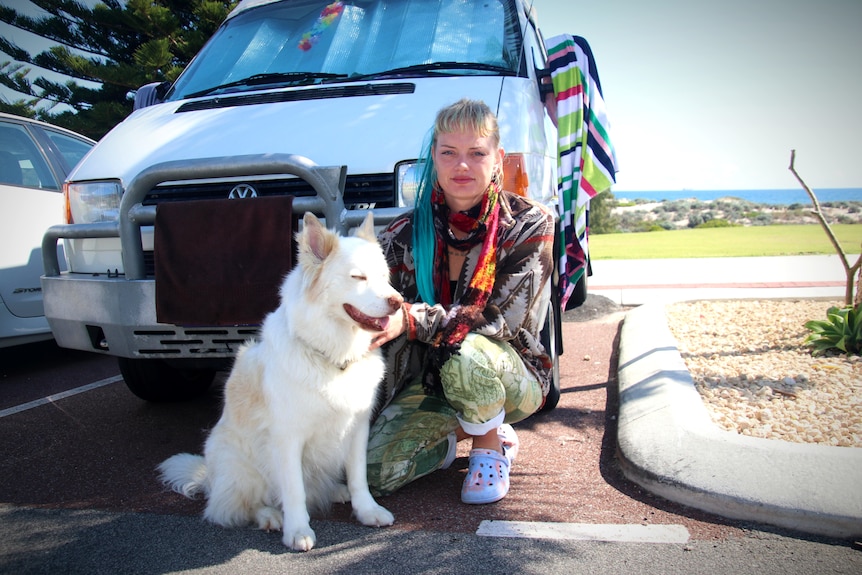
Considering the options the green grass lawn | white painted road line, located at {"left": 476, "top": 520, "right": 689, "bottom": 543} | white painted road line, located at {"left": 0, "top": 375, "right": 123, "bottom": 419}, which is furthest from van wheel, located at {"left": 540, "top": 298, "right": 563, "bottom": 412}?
the green grass lawn

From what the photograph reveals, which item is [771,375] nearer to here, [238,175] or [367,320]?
[367,320]

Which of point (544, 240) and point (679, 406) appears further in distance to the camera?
point (679, 406)

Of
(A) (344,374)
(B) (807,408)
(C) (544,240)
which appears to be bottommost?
(B) (807,408)

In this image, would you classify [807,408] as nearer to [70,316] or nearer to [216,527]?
[216,527]

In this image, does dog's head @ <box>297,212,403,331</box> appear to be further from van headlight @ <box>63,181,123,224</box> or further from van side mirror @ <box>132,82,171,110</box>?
van side mirror @ <box>132,82,171,110</box>

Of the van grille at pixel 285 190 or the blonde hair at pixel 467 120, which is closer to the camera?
the blonde hair at pixel 467 120

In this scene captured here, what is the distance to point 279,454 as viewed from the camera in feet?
8.65

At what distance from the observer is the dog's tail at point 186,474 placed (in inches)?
119

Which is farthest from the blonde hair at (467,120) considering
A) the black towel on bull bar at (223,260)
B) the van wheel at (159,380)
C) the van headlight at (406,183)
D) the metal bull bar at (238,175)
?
the van wheel at (159,380)

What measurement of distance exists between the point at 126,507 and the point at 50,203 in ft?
13.5

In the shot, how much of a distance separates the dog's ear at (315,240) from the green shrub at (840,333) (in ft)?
13.4

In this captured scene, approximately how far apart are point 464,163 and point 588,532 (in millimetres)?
1778

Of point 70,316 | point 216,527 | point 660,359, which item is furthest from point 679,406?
point 70,316

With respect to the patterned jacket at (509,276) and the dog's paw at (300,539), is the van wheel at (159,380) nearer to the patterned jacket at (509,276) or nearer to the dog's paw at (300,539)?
the patterned jacket at (509,276)
